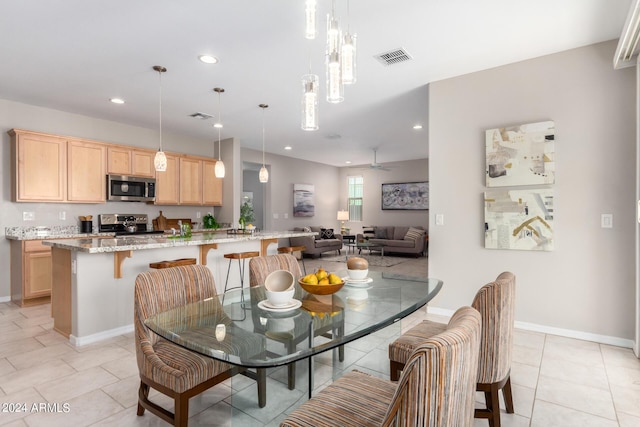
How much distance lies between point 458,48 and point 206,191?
5020 mm

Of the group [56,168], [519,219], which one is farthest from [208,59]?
A: [519,219]

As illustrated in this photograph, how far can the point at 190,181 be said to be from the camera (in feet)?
20.8

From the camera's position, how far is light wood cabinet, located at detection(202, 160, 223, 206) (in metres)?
6.57

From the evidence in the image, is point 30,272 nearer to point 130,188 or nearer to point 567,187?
point 130,188

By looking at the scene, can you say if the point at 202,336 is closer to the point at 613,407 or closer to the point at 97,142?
the point at 613,407

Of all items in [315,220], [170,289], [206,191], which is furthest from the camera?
[315,220]

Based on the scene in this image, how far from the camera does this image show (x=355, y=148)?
827cm

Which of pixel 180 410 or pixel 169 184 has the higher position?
pixel 169 184

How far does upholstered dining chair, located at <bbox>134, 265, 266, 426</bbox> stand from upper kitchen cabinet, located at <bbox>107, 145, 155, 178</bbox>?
4.19m

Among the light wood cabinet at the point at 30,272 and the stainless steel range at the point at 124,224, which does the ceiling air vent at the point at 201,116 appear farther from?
the light wood cabinet at the point at 30,272

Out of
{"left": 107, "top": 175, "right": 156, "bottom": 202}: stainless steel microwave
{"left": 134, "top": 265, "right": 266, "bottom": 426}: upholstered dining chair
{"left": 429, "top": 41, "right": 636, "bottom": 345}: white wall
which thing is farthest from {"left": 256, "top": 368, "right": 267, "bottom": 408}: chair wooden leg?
{"left": 107, "top": 175, "right": 156, "bottom": 202}: stainless steel microwave

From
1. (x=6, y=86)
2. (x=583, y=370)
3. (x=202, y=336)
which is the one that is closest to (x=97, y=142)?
(x=6, y=86)

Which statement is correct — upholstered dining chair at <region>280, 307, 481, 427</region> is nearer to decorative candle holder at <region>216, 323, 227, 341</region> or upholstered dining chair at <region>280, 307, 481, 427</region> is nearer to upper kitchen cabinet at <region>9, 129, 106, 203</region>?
decorative candle holder at <region>216, 323, 227, 341</region>

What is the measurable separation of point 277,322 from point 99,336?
2.61m
